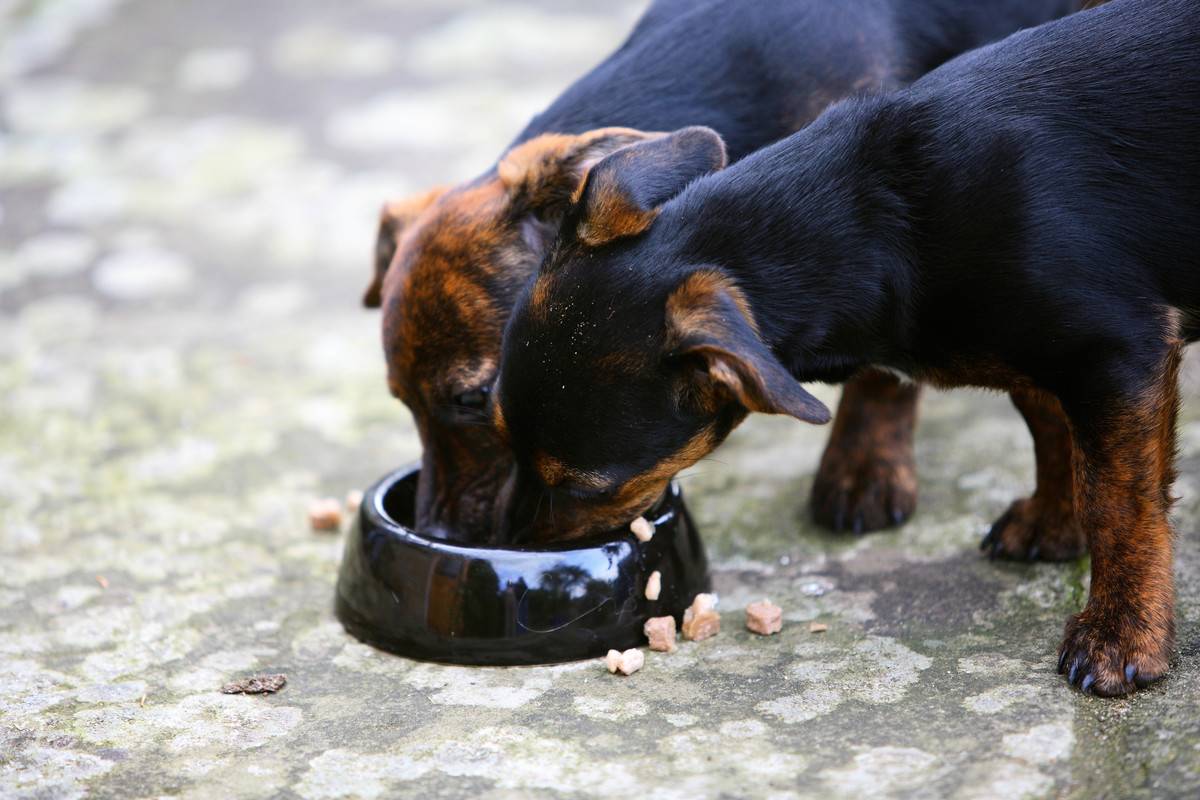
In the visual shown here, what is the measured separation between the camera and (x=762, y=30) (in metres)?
4.94

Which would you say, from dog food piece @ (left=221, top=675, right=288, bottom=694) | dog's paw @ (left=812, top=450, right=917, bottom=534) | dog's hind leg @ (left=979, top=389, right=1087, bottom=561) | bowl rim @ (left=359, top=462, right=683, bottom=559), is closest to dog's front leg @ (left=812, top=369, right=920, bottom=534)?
dog's paw @ (left=812, top=450, right=917, bottom=534)

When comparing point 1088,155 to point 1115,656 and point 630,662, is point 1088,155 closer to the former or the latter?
point 1115,656

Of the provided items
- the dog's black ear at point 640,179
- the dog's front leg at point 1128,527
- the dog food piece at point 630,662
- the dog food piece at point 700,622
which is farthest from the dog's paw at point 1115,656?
the dog's black ear at point 640,179

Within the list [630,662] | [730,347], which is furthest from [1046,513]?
[730,347]

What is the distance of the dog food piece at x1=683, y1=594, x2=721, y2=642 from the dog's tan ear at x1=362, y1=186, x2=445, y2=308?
176 cm

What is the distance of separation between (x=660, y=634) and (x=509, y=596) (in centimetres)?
47

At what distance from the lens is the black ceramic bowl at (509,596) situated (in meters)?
3.92

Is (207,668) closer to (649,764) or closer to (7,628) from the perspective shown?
(7,628)

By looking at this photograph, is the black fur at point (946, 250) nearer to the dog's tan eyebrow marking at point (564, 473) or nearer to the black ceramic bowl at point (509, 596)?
the dog's tan eyebrow marking at point (564, 473)

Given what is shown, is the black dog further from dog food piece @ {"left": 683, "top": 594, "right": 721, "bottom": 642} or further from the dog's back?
dog food piece @ {"left": 683, "top": 594, "right": 721, "bottom": 642}

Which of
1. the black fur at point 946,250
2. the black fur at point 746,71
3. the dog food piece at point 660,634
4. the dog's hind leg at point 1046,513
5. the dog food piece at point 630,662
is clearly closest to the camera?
the black fur at point 946,250

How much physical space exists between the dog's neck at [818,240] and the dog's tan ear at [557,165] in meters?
0.68

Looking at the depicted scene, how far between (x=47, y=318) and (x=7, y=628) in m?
3.33

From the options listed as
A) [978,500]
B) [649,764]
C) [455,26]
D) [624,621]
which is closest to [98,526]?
[624,621]
